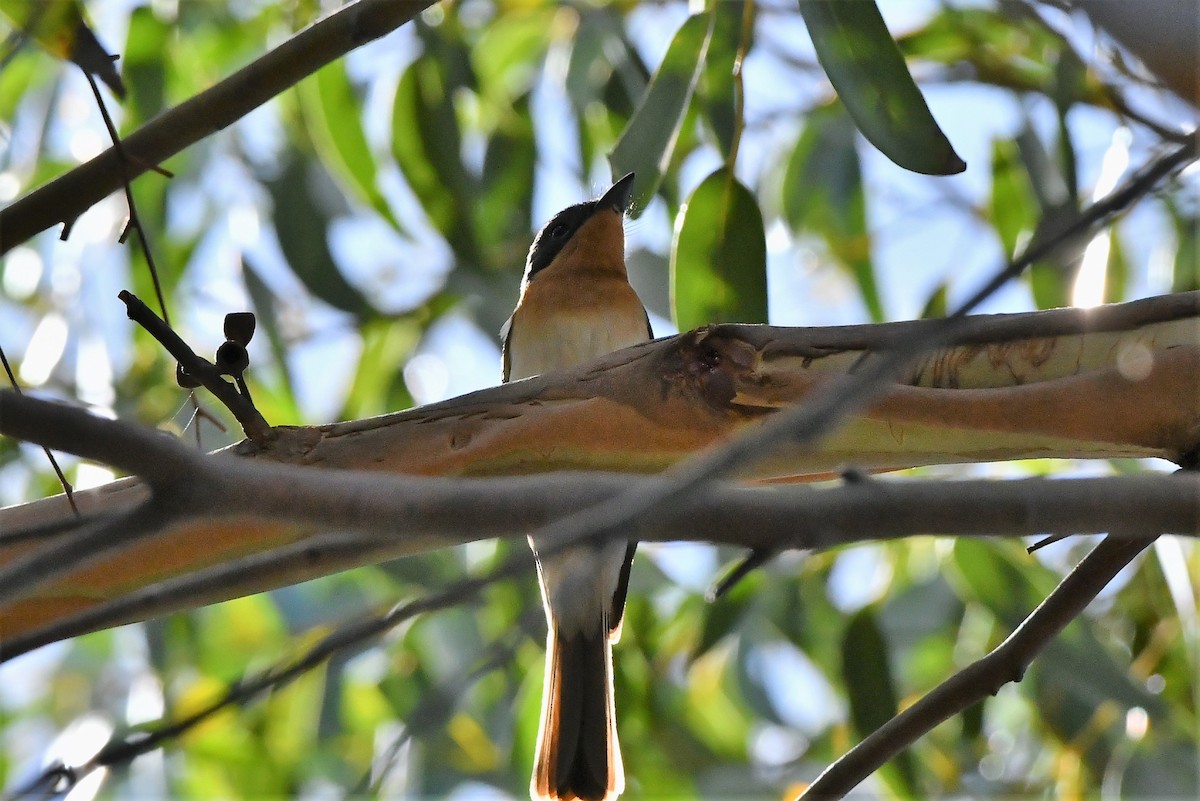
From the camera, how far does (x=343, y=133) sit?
2.40m

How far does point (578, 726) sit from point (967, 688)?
3.69ft

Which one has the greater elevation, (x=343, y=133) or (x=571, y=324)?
(x=343, y=133)

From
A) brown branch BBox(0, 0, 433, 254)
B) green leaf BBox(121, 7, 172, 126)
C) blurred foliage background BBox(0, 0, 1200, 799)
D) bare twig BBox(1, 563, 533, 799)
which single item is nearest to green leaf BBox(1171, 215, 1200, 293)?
blurred foliage background BBox(0, 0, 1200, 799)

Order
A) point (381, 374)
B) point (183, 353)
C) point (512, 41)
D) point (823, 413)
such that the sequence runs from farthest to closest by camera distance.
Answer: point (512, 41), point (381, 374), point (183, 353), point (823, 413)

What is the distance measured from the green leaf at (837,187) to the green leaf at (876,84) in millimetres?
1090

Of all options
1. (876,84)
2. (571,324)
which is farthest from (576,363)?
(876,84)

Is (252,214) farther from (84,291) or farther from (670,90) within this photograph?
(670,90)

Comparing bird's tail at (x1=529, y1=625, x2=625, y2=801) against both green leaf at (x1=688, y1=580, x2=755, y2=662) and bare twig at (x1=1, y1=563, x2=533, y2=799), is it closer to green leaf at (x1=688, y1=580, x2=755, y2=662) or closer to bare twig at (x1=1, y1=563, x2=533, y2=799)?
green leaf at (x1=688, y1=580, x2=755, y2=662)

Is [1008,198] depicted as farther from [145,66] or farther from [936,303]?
[145,66]

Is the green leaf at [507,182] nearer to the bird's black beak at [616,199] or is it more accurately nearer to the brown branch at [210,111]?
the bird's black beak at [616,199]

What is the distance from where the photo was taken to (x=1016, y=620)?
7.50 feet

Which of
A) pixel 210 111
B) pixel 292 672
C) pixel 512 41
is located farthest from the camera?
pixel 512 41

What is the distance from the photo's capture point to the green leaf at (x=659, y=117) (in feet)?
5.52

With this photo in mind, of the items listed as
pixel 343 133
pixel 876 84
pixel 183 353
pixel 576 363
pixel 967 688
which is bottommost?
pixel 967 688
